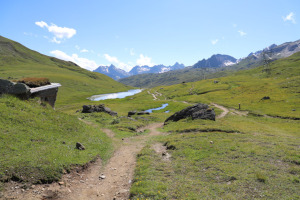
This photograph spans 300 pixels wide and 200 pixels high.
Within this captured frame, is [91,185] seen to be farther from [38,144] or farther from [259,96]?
[259,96]

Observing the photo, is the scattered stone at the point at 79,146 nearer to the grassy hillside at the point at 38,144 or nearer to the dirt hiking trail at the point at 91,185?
the grassy hillside at the point at 38,144

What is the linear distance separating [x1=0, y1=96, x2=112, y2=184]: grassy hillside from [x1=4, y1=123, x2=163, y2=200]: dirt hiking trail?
79 cm

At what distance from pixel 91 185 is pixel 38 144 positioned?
7.29 meters

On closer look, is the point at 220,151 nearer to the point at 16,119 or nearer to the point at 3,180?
the point at 3,180

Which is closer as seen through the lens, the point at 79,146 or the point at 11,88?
the point at 79,146

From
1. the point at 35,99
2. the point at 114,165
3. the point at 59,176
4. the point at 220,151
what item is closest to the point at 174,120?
the point at 220,151

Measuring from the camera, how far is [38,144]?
17.0m

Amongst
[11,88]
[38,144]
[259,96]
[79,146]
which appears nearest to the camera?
[38,144]

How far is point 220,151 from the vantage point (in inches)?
763

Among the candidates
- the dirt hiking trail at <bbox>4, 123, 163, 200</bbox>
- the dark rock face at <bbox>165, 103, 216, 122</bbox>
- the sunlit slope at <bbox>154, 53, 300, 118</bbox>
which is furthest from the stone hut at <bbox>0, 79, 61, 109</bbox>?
the sunlit slope at <bbox>154, 53, 300, 118</bbox>

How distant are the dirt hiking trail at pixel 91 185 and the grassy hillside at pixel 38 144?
0.79m

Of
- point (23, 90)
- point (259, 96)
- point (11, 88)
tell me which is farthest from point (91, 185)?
point (259, 96)

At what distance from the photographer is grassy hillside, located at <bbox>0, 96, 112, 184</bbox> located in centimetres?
1282

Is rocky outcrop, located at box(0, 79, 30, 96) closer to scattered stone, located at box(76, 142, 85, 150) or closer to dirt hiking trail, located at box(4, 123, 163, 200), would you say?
scattered stone, located at box(76, 142, 85, 150)
